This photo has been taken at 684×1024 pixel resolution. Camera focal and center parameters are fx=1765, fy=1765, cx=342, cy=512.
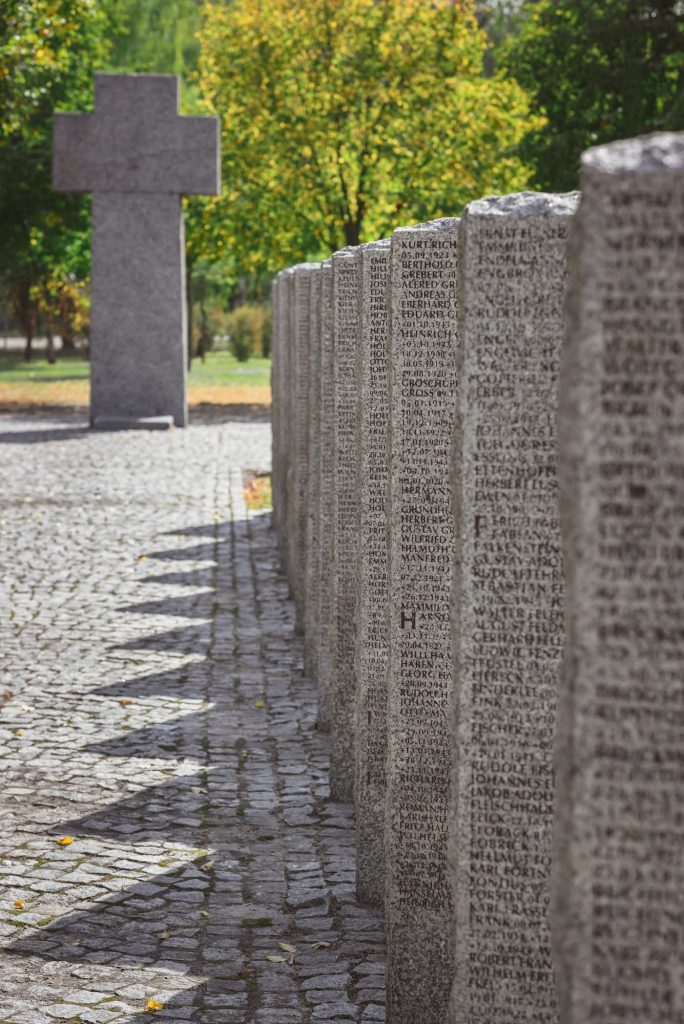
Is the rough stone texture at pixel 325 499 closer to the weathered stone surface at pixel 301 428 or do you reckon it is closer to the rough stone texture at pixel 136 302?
the weathered stone surface at pixel 301 428

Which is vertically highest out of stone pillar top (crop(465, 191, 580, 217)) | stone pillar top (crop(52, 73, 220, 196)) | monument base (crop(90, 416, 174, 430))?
stone pillar top (crop(52, 73, 220, 196))

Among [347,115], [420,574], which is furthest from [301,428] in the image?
[347,115]

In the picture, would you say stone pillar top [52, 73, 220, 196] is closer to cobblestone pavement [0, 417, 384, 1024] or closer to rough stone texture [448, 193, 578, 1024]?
cobblestone pavement [0, 417, 384, 1024]

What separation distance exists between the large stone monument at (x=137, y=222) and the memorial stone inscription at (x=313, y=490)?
14362mm

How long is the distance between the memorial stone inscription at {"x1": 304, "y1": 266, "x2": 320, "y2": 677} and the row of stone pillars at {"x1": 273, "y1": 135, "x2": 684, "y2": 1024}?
1.76 m

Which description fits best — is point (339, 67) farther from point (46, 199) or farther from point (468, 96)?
point (46, 199)

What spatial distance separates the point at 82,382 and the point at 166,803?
115ft

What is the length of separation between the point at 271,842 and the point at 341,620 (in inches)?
37.0

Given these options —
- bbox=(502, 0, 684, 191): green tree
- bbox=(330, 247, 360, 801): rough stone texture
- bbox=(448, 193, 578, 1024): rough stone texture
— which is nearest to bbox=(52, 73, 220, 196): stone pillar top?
bbox=(502, 0, 684, 191): green tree

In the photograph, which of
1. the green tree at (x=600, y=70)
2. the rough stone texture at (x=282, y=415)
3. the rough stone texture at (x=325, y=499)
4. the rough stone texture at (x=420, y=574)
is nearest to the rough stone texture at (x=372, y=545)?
the rough stone texture at (x=420, y=574)

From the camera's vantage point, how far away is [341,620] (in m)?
6.85

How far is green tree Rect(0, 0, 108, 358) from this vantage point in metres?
23.2

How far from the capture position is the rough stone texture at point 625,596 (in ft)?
7.20

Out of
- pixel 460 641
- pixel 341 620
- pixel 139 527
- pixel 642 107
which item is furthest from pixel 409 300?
pixel 642 107
